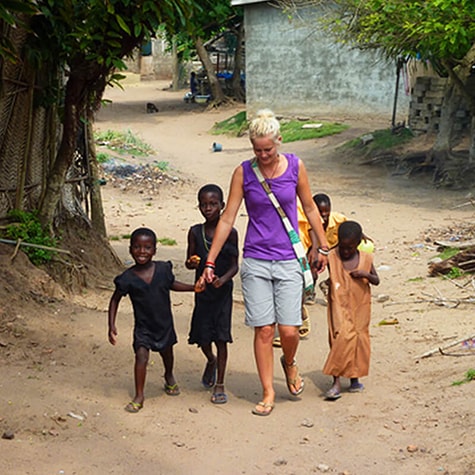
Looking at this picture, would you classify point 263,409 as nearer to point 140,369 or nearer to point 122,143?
point 140,369

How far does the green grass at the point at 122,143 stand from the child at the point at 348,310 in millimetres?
13661

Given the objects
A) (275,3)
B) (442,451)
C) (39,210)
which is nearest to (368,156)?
(275,3)

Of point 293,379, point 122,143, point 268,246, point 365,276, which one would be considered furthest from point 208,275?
point 122,143

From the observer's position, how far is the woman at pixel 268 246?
5.04 metres

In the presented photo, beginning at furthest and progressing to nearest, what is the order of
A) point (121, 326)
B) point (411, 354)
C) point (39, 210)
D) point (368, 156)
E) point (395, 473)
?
point (368, 156)
point (39, 210)
point (121, 326)
point (411, 354)
point (395, 473)

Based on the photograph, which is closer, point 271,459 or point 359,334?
point 271,459

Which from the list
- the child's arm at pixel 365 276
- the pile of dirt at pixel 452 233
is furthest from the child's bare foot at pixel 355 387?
the pile of dirt at pixel 452 233

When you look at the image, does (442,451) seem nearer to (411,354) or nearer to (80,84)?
(411,354)

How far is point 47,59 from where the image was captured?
277 inches

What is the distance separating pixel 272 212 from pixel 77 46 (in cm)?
262

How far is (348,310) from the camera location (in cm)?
556

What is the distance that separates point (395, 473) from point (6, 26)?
14.6ft

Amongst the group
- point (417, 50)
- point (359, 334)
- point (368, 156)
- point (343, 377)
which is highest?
point (417, 50)

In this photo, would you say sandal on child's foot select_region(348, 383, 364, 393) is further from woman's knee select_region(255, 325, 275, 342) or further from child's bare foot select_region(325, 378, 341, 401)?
woman's knee select_region(255, 325, 275, 342)
